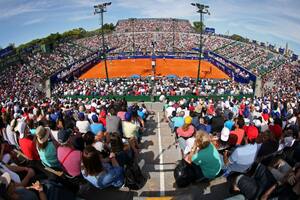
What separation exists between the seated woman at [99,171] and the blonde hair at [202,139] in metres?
1.60

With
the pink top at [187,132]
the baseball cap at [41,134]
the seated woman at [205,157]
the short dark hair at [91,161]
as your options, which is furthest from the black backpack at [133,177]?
the pink top at [187,132]

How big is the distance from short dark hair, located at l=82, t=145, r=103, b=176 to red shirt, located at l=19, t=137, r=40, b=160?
1987 mm

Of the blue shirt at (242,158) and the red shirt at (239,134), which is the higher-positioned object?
the blue shirt at (242,158)

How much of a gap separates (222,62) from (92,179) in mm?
54399

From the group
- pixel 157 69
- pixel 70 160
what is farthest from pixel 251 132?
pixel 157 69

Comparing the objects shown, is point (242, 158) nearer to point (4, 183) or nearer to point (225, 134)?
point (225, 134)

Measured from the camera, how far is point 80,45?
232 feet

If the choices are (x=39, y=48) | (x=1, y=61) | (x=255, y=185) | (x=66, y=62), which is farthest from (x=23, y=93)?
(x=255, y=185)

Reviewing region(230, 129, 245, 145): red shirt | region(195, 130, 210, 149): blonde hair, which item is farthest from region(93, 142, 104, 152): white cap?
region(230, 129, 245, 145): red shirt

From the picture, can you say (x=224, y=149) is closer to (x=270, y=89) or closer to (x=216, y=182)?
(x=216, y=182)

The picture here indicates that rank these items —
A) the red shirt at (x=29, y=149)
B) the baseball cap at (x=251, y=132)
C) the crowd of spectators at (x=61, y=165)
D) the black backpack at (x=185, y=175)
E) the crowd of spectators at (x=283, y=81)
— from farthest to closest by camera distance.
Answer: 1. the crowd of spectators at (x=283, y=81)
2. the baseball cap at (x=251, y=132)
3. the red shirt at (x=29, y=149)
4. the black backpack at (x=185, y=175)
5. the crowd of spectators at (x=61, y=165)

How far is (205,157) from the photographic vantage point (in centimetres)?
520

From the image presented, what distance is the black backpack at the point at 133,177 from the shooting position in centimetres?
552

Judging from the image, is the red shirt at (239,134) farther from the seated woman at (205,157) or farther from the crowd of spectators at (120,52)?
the crowd of spectators at (120,52)
